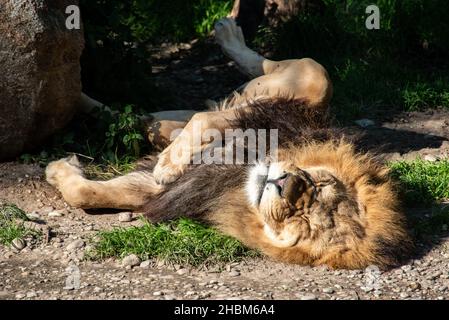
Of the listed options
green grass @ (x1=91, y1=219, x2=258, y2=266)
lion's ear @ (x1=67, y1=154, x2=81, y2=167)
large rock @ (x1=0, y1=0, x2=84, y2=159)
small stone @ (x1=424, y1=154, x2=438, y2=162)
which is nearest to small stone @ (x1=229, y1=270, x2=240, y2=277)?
green grass @ (x1=91, y1=219, x2=258, y2=266)

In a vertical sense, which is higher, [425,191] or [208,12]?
[208,12]

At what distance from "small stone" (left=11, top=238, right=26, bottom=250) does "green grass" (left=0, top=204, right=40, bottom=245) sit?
23mm

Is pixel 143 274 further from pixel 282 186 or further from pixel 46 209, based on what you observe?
pixel 46 209

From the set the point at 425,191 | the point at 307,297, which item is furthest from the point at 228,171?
the point at 425,191

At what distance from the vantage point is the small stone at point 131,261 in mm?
4566

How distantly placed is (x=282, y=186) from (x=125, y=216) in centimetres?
116

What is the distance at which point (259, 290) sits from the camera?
167 inches

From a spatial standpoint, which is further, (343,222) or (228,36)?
(228,36)

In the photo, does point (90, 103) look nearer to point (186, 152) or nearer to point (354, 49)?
point (186, 152)

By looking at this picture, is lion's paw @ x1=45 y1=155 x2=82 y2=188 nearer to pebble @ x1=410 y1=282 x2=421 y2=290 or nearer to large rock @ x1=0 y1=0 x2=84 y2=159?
large rock @ x1=0 y1=0 x2=84 y2=159

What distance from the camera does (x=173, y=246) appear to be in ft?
15.4

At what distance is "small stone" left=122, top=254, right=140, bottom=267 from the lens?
457 centimetres

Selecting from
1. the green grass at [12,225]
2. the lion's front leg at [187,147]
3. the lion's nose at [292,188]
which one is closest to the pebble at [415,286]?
the lion's nose at [292,188]

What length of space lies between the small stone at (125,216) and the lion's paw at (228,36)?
1619 mm
